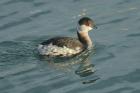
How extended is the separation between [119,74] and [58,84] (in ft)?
5.53

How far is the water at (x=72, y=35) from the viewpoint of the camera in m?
17.4

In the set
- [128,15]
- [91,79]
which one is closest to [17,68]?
[91,79]

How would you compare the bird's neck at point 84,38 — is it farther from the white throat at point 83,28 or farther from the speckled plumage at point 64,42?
the speckled plumage at point 64,42

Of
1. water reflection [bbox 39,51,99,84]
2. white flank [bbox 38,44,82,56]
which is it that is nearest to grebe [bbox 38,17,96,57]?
white flank [bbox 38,44,82,56]

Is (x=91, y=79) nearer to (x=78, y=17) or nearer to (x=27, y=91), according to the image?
(x=27, y=91)

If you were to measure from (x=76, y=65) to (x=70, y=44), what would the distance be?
1.44 meters

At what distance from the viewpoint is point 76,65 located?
19.0m

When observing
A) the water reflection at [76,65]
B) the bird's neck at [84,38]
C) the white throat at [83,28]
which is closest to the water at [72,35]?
the water reflection at [76,65]

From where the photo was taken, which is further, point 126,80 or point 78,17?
point 78,17

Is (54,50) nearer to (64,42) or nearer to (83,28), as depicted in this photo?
(64,42)

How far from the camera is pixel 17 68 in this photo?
61.5ft

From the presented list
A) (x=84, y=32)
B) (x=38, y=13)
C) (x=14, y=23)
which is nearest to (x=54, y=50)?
(x=84, y=32)

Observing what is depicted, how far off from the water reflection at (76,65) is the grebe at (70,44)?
0.72ft

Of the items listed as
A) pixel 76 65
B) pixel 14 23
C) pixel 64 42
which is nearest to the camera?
pixel 76 65
